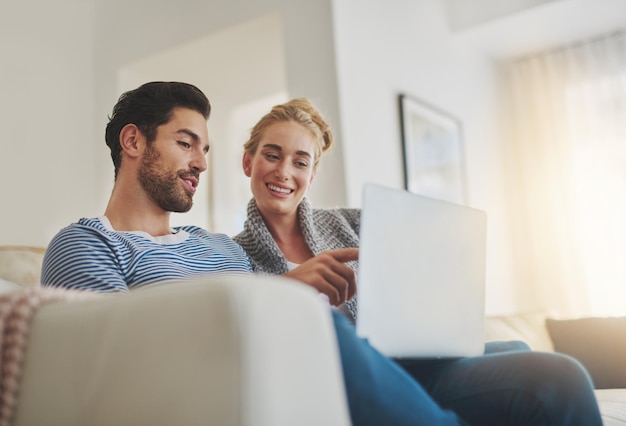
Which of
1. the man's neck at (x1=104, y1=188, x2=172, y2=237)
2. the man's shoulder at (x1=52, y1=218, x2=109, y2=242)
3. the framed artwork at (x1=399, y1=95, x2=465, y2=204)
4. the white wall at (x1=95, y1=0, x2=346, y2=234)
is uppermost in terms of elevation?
the white wall at (x1=95, y1=0, x2=346, y2=234)

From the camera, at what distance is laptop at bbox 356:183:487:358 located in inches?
37.2

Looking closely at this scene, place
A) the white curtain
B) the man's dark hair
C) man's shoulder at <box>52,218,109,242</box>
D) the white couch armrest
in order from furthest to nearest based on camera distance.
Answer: the white curtain, the man's dark hair, man's shoulder at <box>52,218,109,242</box>, the white couch armrest

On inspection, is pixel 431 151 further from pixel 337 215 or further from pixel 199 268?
pixel 199 268

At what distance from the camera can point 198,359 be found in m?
0.55

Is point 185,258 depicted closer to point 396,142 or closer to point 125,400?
point 125,400

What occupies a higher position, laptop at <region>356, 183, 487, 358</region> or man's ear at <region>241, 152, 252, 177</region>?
man's ear at <region>241, 152, 252, 177</region>

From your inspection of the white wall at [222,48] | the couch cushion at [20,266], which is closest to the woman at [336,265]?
the couch cushion at [20,266]

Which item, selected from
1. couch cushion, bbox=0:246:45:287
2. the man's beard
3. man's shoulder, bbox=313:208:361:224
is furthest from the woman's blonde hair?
couch cushion, bbox=0:246:45:287

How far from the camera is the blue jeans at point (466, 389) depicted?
2.45ft

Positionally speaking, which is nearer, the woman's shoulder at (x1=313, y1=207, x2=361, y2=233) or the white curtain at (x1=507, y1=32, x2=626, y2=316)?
the woman's shoulder at (x1=313, y1=207, x2=361, y2=233)

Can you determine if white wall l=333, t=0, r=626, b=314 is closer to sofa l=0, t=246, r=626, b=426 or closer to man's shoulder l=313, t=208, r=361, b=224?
man's shoulder l=313, t=208, r=361, b=224

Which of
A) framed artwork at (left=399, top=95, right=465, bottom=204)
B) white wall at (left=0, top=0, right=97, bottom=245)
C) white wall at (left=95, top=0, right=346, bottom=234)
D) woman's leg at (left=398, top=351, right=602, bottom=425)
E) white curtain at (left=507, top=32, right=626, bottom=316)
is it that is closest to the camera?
woman's leg at (left=398, top=351, right=602, bottom=425)

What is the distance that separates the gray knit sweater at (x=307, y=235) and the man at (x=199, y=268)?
8 centimetres

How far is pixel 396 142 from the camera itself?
11.3 ft
